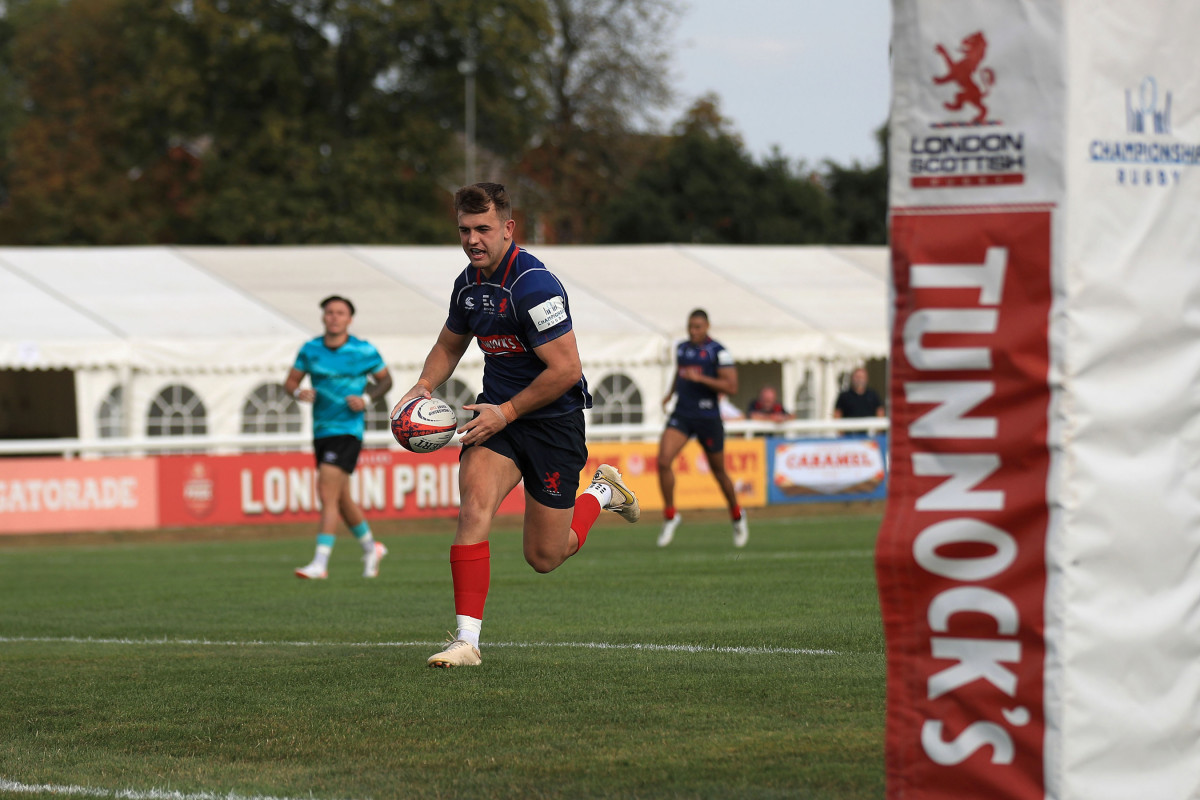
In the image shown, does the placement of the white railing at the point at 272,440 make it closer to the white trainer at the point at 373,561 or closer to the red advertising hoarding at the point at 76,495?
the red advertising hoarding at the point at 76,495

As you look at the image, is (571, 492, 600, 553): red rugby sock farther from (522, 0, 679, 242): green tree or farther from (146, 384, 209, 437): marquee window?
(522, 0, 679, 242): green tree

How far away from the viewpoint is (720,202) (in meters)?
49.9

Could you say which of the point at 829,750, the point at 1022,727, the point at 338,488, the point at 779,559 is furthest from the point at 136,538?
the point at 1022,727

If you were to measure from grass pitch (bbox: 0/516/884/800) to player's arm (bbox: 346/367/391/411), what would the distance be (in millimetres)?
1542

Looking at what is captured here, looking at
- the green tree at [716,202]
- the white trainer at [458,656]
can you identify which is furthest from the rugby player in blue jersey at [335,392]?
the green tree at [716,202]

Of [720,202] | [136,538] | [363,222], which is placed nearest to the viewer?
[136,538]

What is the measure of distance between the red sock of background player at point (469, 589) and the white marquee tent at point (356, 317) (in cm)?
1798

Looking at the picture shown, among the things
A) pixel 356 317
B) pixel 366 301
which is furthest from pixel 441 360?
pixel 366 301

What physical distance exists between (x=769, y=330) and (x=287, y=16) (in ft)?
75.5

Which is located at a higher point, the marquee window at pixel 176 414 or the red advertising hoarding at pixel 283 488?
the marquee window at pixel 176 414

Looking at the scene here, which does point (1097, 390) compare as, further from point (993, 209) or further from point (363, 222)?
point (363, 222)

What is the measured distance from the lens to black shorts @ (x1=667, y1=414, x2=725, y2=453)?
1655cm

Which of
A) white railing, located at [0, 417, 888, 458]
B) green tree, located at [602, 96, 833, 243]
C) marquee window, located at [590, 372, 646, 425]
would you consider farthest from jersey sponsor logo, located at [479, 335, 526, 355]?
green tree, located at [602, 96, 833, 243]

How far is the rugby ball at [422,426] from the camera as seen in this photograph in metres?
7.35
